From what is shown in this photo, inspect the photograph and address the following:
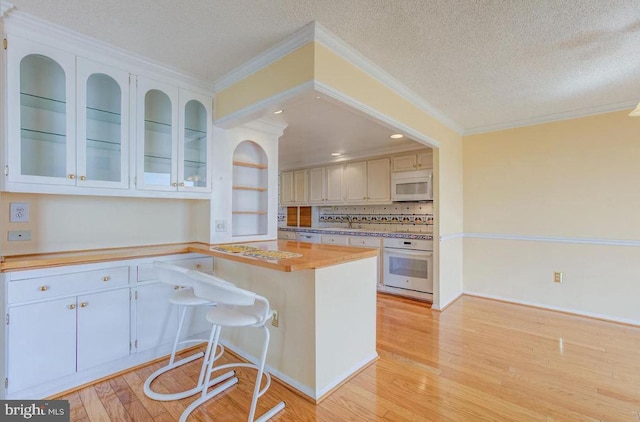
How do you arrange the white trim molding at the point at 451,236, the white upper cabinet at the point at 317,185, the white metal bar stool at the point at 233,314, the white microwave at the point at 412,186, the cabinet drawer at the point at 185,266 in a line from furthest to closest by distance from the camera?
the white upper cabinet at the point at 317,185
the white microwave at the point at 412,186
the white trim molding at the point at 451,236
the cabinet drawer at the point at 185,266
the white metal bar stool at the point at 233,314

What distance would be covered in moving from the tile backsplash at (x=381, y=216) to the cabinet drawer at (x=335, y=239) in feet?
2.37

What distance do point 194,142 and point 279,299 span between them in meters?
1.65

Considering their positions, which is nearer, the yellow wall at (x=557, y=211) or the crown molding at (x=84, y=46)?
the crown molding at (x=84, y=46)

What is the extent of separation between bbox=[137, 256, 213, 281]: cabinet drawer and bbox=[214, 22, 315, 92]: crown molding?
1.58 m

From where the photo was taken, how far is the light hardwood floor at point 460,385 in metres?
1.71

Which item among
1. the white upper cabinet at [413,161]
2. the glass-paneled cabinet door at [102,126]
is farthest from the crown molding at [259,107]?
the white upper cabinet at [413,161]

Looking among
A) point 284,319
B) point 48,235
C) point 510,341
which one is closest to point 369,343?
point 284,319

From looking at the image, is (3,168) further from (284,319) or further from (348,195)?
(348,195)

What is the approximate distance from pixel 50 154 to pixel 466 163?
450 centimetres

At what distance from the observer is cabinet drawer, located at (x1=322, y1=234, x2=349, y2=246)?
15.7ft

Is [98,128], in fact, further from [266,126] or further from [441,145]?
[441,145]

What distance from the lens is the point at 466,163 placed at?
4059 mm

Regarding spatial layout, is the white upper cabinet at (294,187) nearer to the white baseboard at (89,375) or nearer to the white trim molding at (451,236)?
the white trim molding at (451,236)

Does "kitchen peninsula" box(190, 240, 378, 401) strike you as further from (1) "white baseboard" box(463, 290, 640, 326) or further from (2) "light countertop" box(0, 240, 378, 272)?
(1) "white baseboard" box(463, 290, 640, 326)
